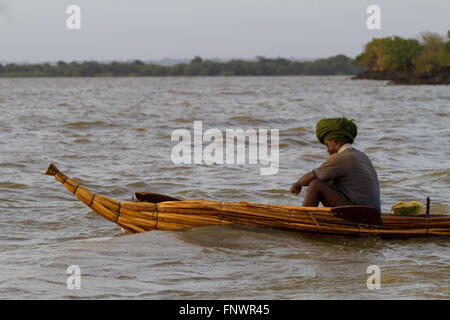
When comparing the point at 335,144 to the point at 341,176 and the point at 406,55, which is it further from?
the point at 406,55

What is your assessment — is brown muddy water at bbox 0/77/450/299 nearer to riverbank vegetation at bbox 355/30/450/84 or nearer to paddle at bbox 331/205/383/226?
paddle at bbox 331/205/383/226

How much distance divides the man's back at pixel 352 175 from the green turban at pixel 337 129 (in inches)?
6.6

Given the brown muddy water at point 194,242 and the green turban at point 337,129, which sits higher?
the green turban at point 337,129

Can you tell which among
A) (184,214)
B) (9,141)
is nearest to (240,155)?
(9,141)

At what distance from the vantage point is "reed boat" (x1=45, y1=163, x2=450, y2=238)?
22.5 ft

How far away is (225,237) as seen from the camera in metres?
6.98

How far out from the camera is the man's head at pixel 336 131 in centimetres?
674

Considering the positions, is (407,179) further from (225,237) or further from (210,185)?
(225,237)

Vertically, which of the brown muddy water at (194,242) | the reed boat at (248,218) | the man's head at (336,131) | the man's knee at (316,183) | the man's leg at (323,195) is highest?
the man's head at (336,131)

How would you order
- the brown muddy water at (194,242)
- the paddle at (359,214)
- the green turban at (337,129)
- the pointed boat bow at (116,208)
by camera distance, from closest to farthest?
the brown muddy water at (194,242) → the paddle at (359,214) → the green turban at (337,129) → the pointed boat bow at (116,208)

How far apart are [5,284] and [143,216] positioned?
6.49 feet

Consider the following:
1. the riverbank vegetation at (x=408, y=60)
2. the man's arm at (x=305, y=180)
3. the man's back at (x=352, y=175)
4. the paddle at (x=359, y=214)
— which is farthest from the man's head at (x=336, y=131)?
the riverbank vegetation at (x=408, y=60)

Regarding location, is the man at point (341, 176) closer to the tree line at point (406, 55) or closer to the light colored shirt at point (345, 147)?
the light colored shirt at point (345, 147)

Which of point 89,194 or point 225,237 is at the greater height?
point 89,194
